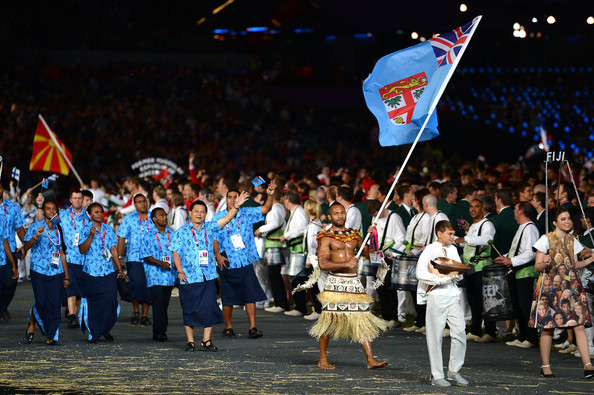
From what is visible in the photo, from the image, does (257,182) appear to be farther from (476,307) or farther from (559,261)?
(559,261)

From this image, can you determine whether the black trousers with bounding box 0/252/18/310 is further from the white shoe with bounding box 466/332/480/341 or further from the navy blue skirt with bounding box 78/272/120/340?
the white shoe with bounding box 466/332/480/341

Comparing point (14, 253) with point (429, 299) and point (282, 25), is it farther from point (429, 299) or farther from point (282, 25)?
point (282, 25)

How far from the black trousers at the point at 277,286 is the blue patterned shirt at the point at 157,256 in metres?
2.97

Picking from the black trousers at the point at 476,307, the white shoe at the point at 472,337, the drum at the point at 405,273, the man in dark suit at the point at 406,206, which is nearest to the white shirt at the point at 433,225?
the drum at the point at 405,273

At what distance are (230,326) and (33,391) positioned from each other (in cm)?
452

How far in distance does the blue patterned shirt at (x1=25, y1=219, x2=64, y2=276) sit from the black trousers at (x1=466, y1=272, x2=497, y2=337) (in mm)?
5115

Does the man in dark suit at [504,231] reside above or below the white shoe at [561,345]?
above

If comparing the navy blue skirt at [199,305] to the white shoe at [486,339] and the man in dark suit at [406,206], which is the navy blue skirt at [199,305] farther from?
the man in dark suit at [406,206]

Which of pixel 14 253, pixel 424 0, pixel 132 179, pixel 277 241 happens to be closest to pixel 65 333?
pixel 14 253

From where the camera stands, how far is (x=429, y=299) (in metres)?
9.84

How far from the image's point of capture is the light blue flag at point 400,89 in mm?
11430

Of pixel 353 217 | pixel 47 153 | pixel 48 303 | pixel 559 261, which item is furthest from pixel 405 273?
pixel 47 153

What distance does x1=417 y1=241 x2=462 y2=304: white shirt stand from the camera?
976 cm

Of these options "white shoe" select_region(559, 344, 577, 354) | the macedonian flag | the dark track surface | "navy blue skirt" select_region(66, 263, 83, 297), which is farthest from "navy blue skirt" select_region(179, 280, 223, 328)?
the macedonian flag
